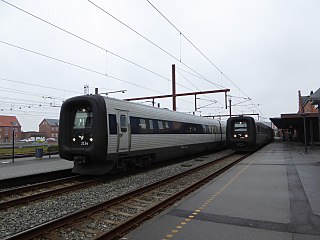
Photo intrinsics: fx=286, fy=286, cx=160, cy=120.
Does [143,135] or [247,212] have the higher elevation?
[143,135]

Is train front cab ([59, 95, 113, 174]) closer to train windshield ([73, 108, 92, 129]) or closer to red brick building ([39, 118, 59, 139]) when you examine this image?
train windshield ([73, 108, 92, 129])

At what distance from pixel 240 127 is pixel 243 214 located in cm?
1731

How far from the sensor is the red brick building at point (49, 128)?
3780 inches

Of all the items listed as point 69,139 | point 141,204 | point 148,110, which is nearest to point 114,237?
point 141,204

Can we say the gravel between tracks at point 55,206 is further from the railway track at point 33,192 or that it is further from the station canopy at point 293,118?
the station canopy at point 293,118

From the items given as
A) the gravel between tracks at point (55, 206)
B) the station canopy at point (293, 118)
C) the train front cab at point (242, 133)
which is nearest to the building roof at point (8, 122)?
the station canopy at point (293, 118)

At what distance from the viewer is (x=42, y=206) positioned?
688 centimetres

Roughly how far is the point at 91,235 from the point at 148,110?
8.62 m

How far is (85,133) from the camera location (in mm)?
10359

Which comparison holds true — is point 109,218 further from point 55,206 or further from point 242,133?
point 242,133

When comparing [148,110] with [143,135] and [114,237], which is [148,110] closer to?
[143,135]

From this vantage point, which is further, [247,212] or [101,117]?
[101,117]

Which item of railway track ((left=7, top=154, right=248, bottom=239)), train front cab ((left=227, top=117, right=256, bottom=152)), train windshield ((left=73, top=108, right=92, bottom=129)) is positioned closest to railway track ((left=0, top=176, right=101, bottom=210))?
train windshield ((left=73, top=108, right=92, bottom=129))

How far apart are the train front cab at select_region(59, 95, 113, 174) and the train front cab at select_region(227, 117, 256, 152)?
14209 mm
